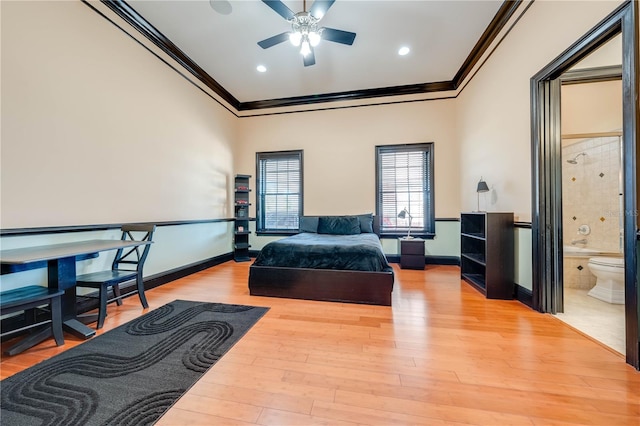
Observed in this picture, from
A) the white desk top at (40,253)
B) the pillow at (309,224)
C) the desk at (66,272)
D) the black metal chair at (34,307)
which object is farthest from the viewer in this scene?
the pillow at (309,224)

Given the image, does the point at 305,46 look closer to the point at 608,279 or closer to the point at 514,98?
the point at 514,98

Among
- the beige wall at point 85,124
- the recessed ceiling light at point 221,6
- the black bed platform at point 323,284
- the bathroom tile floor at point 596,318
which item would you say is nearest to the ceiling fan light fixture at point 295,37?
the recessed ceiling light at point 221,6

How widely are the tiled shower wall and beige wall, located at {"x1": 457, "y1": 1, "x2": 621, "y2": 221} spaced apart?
1041 millimetres

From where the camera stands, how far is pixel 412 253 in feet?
14.0

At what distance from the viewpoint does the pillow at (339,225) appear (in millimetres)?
4277

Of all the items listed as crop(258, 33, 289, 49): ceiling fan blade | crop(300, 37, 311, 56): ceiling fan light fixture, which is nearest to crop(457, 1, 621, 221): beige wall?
crop(300, 37, 311, 56): ceiling fan light fixture

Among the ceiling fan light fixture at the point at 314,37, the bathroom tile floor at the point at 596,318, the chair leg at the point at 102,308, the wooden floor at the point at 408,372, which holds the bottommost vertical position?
the wooden floor at the point at 408,372

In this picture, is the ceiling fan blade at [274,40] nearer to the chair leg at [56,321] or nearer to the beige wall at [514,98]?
the beige wall at [514,98]

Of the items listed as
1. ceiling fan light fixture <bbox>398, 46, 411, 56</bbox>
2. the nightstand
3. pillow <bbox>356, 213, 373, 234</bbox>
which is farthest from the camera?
pillow <bbox>356, 213, 373, 234</bbox>

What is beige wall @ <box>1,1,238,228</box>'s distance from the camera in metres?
2.00

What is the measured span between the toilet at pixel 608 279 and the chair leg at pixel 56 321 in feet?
16.6

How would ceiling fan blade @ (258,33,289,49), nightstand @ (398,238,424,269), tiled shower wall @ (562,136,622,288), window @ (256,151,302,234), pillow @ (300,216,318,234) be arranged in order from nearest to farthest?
ceiling fan blade @ (258,33,289,49) < tiled shower wall @ (562,136,622,288) < nightstand @ (398,238,424,269) < pillow @ (300,216,318,234) < window @ (256,151,302,234)

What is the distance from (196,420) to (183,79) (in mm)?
4280

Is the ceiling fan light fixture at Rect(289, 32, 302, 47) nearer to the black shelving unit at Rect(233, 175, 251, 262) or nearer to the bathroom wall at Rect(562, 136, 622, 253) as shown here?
the black shelving unit at Rect(233, 175, 251, 262)
